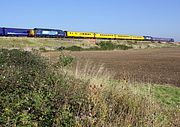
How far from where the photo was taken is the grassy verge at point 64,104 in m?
6.34

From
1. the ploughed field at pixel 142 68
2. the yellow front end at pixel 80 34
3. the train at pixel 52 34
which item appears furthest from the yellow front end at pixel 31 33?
the ploughed field at pixel 142 68

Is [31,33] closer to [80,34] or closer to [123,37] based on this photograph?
[80,34]

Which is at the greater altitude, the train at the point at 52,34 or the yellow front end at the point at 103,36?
the train at the point at 52,34

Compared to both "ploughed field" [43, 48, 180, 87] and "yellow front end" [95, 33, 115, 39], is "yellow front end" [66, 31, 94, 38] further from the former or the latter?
"ploughed field" [43, 48, 180, 87]

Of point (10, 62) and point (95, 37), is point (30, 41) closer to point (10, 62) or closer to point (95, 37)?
point (95, 37)

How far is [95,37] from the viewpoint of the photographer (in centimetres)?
11662

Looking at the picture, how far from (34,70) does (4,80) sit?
1.18 metres

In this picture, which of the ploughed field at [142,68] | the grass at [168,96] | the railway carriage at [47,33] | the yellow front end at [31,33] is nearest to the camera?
the grass at [168,96]

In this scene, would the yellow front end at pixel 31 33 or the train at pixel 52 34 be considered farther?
the yellow front end at pixel 31 33

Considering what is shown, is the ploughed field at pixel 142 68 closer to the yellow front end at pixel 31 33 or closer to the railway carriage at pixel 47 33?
the yellow front end at pixel 31 33

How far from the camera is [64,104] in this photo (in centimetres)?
679

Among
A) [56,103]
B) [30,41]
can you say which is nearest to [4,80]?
[56,103]

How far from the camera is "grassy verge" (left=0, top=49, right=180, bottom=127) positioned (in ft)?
20.8

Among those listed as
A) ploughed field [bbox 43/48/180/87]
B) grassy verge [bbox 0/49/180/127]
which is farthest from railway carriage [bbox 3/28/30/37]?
grassy verge [bbox 0/49/180/127]
